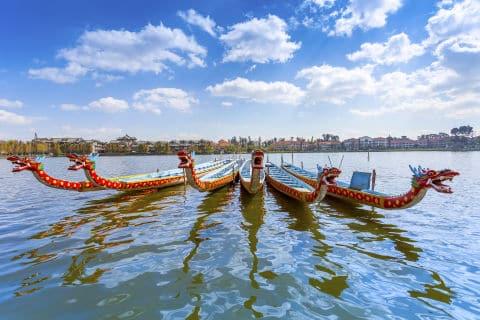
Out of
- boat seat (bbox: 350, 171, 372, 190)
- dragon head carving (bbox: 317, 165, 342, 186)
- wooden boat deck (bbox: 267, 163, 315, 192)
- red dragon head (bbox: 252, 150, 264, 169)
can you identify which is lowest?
wooden boat deck (bbox: 267, 163, 315, 192)

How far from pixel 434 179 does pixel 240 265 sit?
21.9 feet

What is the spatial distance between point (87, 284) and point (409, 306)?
21.6 ft

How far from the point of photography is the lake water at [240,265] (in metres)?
5.22

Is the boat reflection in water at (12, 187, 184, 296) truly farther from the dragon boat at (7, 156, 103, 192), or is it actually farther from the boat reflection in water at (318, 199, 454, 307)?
the boat reflection in water at (318, 199, 454, 307)

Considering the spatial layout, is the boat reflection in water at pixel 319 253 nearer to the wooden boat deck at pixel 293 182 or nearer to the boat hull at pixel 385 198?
the wooden boat deck at pixel 293 182

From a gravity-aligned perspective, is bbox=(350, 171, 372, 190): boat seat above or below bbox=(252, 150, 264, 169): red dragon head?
below

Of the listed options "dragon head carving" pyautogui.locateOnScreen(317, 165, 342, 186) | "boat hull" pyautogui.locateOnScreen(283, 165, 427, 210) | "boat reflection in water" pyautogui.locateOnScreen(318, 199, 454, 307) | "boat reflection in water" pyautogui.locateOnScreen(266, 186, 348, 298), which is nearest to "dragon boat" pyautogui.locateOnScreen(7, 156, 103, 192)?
"boat reflection in water" pyautogui.locateOnScreen(266, 186, 348, 298)

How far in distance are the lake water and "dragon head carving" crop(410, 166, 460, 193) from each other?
1.84 m

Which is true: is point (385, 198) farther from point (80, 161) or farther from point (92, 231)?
point (80, 161)

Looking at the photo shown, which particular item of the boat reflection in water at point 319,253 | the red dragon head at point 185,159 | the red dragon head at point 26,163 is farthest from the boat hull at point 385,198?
the red dragon head at point 26,163

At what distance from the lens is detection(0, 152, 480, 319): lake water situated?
17.1ft

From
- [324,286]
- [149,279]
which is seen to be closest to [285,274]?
[324,286]

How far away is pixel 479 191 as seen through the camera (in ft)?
66.7

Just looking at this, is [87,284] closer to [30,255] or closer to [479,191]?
[30,255]
